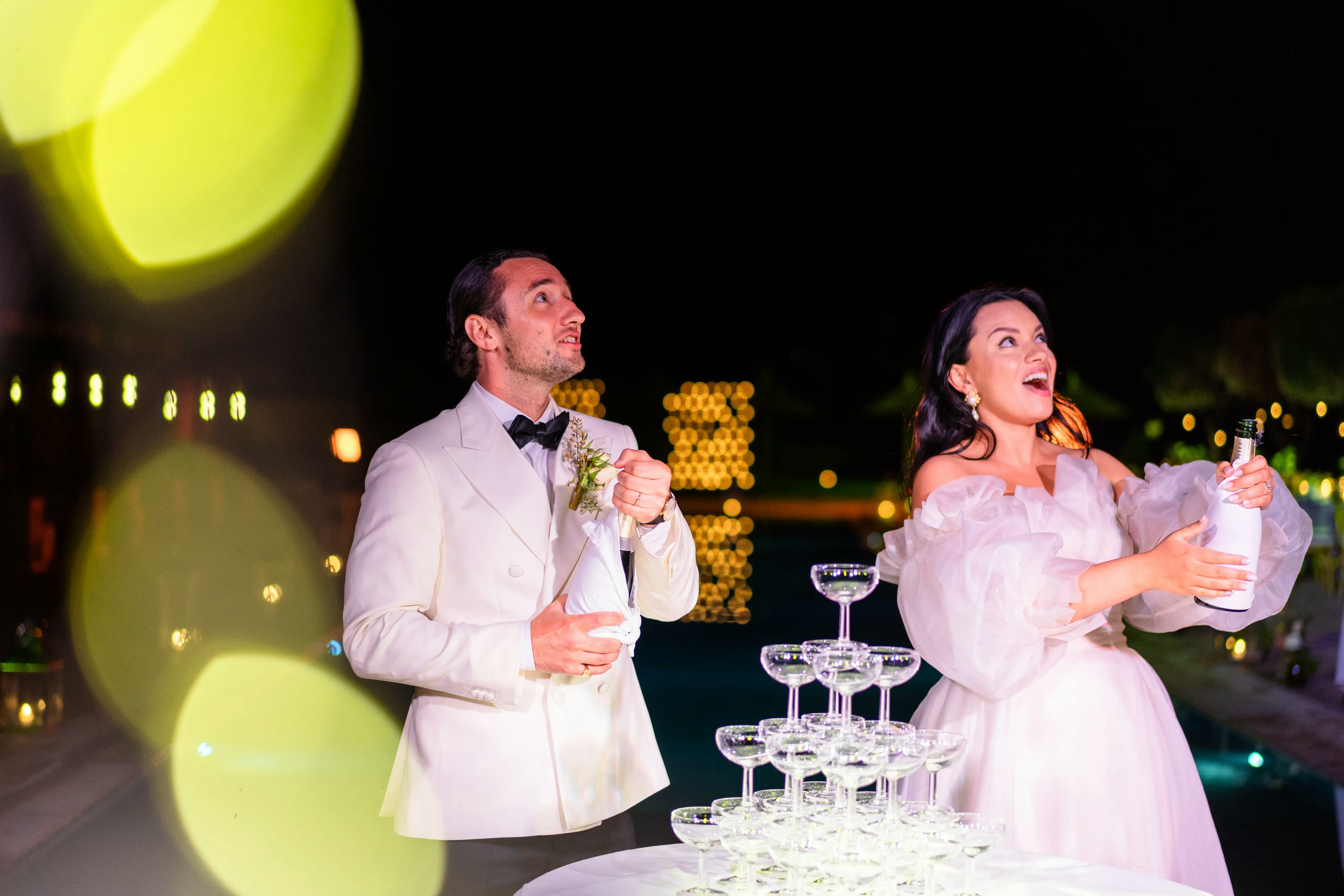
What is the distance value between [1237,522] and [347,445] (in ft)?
34.5

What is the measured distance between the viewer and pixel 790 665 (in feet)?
6.52

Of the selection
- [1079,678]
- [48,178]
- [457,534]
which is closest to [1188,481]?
[1079,678]

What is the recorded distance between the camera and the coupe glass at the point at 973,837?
174 cm

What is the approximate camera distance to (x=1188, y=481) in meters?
2.62

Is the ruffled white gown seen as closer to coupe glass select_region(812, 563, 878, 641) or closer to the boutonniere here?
coupe glass select_region(812, 563, 878, 641)

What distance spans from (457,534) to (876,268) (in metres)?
20.2

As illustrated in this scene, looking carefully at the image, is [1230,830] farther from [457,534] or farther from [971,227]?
[971,227]

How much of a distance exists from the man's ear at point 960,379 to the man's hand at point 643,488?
95cm

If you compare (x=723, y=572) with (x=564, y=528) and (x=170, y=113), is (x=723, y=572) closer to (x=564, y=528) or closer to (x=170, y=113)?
(x=170, y=113)

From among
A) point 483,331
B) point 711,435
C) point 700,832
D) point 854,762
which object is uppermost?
point 483,331

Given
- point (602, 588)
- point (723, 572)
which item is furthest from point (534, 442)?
point (723, 572)

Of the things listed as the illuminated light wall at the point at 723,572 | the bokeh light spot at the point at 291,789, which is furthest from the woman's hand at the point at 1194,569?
the illuminated light wall at the point at 723,572

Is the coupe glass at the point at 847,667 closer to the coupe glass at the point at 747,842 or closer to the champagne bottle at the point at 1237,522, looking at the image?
the coupe glass at the point at 747,842

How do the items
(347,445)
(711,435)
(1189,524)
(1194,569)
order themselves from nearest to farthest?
(1194,569) < (1189,524) < (347,445) < (711,435)
